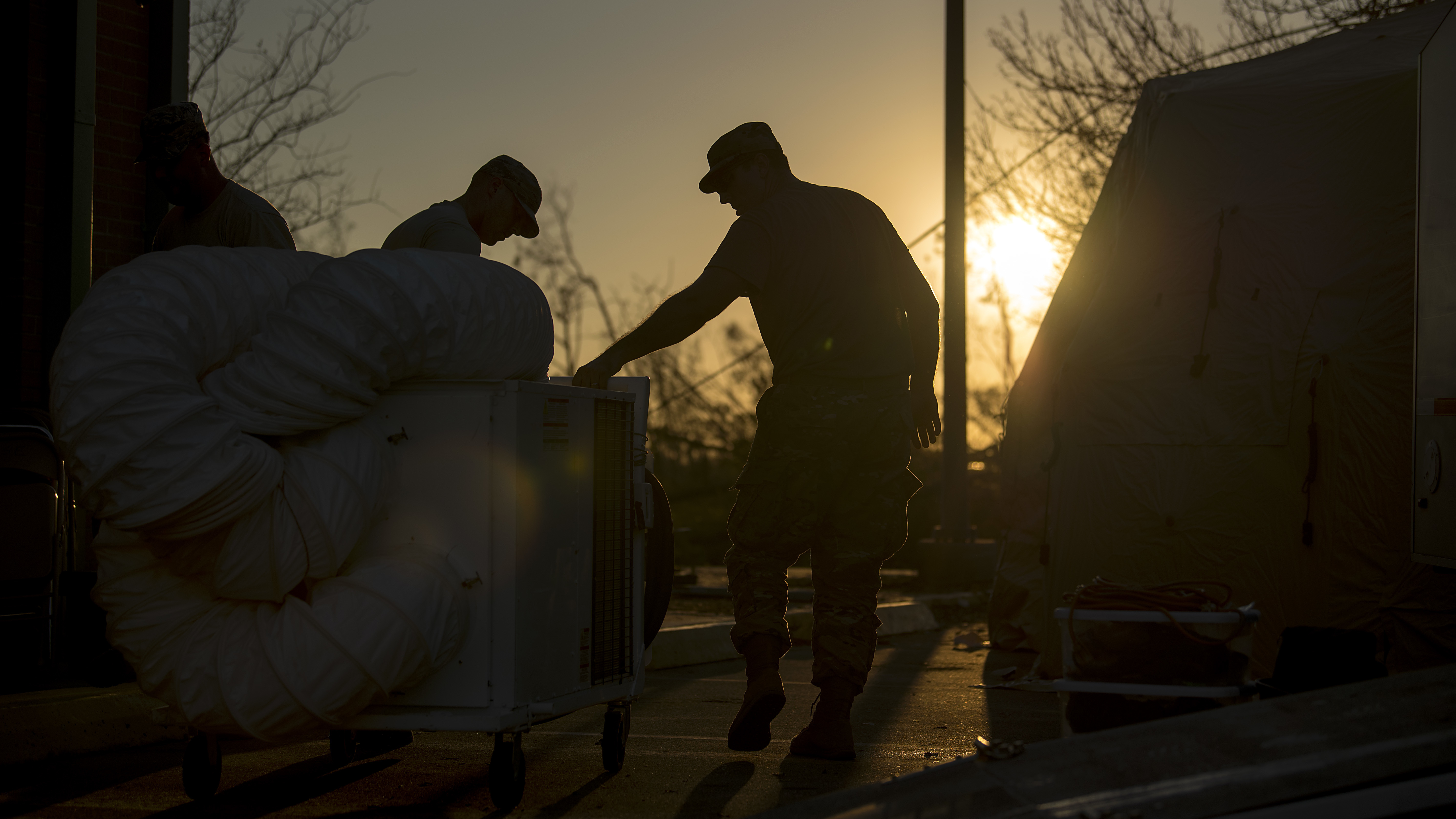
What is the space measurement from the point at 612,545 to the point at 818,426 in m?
0.86

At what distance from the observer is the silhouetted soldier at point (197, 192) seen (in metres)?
4.51

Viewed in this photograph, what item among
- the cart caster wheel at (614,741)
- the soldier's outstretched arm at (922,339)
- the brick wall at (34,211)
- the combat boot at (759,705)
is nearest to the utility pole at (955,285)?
the soldier's outstretched arm at (922,339)

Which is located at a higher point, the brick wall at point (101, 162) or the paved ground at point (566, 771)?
the brick wall at point (101, 162)

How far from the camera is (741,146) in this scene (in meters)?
4.38

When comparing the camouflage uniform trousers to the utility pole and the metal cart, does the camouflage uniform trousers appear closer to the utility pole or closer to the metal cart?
the metal cart

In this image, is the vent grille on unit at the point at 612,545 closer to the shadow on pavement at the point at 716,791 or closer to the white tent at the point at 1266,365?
the shadow on pavement at the point at 716,791

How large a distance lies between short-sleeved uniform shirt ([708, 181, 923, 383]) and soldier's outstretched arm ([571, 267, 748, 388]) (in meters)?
0.05

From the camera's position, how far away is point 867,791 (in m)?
2.65

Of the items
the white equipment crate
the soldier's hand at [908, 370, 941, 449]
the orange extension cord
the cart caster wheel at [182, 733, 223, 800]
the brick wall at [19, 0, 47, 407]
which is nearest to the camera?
the orange extension cord

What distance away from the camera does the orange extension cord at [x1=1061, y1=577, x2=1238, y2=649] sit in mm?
2980

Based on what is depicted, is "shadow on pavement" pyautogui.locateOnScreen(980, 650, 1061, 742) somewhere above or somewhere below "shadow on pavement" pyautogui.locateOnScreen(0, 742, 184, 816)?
below

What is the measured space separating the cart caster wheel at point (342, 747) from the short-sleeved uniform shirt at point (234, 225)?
188 cm

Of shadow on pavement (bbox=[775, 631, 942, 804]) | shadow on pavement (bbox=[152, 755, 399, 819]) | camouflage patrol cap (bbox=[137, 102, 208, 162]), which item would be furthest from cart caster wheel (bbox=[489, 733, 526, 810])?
camouflage patrol cap (bbox=[137, 102, 208, 162])

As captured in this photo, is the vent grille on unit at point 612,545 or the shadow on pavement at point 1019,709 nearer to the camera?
the vent grille on unit at point 612,545
